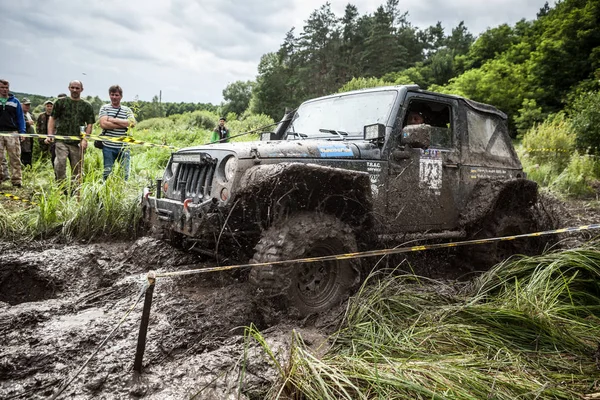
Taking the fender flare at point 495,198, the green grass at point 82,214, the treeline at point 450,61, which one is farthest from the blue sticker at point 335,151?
the treeline at point 450,61

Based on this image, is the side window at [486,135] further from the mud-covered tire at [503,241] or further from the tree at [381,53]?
the tree at [381,53]

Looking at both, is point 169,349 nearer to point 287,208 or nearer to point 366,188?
point 287,208

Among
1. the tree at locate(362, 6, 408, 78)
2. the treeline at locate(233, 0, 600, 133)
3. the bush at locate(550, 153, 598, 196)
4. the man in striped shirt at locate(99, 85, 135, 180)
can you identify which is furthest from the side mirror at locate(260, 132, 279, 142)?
the tree at locate(362, 6, 408, 78)

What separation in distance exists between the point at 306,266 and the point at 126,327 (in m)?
1.30

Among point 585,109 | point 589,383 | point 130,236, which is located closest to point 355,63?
point 585,109

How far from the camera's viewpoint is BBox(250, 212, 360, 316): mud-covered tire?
114 inches

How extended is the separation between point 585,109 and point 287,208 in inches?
502

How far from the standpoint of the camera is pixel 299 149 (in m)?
3.42

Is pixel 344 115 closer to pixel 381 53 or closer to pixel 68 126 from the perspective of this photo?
pixel 68 126

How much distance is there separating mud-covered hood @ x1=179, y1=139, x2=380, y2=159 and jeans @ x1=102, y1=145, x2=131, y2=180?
277 centimetres

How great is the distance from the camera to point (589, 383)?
75.5 inches

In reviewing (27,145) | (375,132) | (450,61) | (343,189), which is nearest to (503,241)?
(375,132)

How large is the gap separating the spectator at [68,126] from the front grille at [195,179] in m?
3.54

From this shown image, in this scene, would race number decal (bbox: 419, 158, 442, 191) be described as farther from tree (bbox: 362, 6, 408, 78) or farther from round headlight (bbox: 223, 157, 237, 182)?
tree (bbox: 362, 6, 408, 78)
